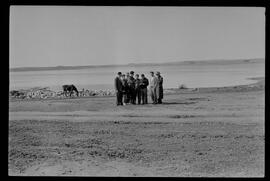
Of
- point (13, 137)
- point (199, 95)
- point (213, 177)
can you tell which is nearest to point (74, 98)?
point (13, 137)

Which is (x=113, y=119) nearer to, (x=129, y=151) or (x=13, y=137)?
(x=129, y=151)

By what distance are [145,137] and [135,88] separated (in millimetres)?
535

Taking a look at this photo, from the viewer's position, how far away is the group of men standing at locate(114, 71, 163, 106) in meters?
4.24

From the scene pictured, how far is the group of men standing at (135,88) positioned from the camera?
4.24 m

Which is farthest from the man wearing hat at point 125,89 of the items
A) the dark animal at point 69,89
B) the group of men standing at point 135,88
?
the dark animal at point 69,89

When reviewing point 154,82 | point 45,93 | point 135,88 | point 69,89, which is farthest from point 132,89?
point 45,93

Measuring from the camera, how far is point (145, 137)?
4.16 metres

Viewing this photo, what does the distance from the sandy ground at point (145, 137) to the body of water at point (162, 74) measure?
0.12 metres

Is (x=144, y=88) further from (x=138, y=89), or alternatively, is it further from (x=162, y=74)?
(x=162, y=74)

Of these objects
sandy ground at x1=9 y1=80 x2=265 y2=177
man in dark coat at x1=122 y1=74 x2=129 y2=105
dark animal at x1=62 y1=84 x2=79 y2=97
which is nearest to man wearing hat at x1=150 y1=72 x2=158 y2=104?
sandy ground at x1=9 y1=80 x2=265 y2=177

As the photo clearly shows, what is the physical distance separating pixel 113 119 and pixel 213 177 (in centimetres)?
117

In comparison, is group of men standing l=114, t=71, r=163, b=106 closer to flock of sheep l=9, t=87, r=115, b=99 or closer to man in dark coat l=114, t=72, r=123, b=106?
man in dark coat l=114, t=72, r=123, b=106

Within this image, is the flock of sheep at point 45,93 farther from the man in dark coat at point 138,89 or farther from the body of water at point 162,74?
the man in dark coat at point 138,89

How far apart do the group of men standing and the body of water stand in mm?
54
